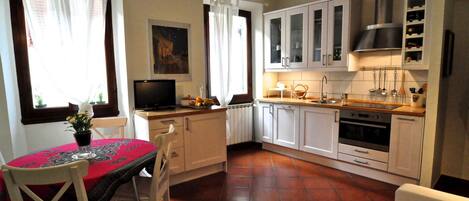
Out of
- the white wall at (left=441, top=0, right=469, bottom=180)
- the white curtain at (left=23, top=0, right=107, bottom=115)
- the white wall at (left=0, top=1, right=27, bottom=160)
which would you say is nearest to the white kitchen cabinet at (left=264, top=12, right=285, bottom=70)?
the white wall at (left=441, top=0, right=469, bottom=180)

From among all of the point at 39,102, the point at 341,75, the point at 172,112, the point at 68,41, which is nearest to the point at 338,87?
the point at 341,75

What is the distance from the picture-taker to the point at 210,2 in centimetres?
352

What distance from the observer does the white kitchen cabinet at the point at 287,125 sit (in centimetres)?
364

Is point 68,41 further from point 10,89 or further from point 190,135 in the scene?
point 190,135

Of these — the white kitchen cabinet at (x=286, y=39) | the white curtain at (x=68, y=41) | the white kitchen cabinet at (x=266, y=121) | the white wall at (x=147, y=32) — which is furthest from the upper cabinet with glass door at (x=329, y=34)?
the white curtain at (x=68, y=41)

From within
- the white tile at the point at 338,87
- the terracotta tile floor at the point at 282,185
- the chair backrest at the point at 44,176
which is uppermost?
the white tile at the point at 338,87

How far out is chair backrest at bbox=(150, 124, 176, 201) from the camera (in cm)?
167

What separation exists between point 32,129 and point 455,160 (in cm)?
457

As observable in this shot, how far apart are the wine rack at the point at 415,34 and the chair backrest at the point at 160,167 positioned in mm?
2615

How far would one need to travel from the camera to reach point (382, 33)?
3.06 m

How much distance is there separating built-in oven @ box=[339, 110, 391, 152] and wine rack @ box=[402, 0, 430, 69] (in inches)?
25.5

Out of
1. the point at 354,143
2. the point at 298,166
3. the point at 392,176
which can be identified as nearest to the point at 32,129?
the point at 298,166

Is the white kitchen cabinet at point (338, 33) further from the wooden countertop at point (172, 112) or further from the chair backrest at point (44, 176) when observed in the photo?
the chair backrest at point (44, 176)

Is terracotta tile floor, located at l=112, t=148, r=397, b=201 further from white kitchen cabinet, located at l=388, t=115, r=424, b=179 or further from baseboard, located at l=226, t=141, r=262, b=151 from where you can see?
baseboard, located at l=226, t=141, r=262, b=151
